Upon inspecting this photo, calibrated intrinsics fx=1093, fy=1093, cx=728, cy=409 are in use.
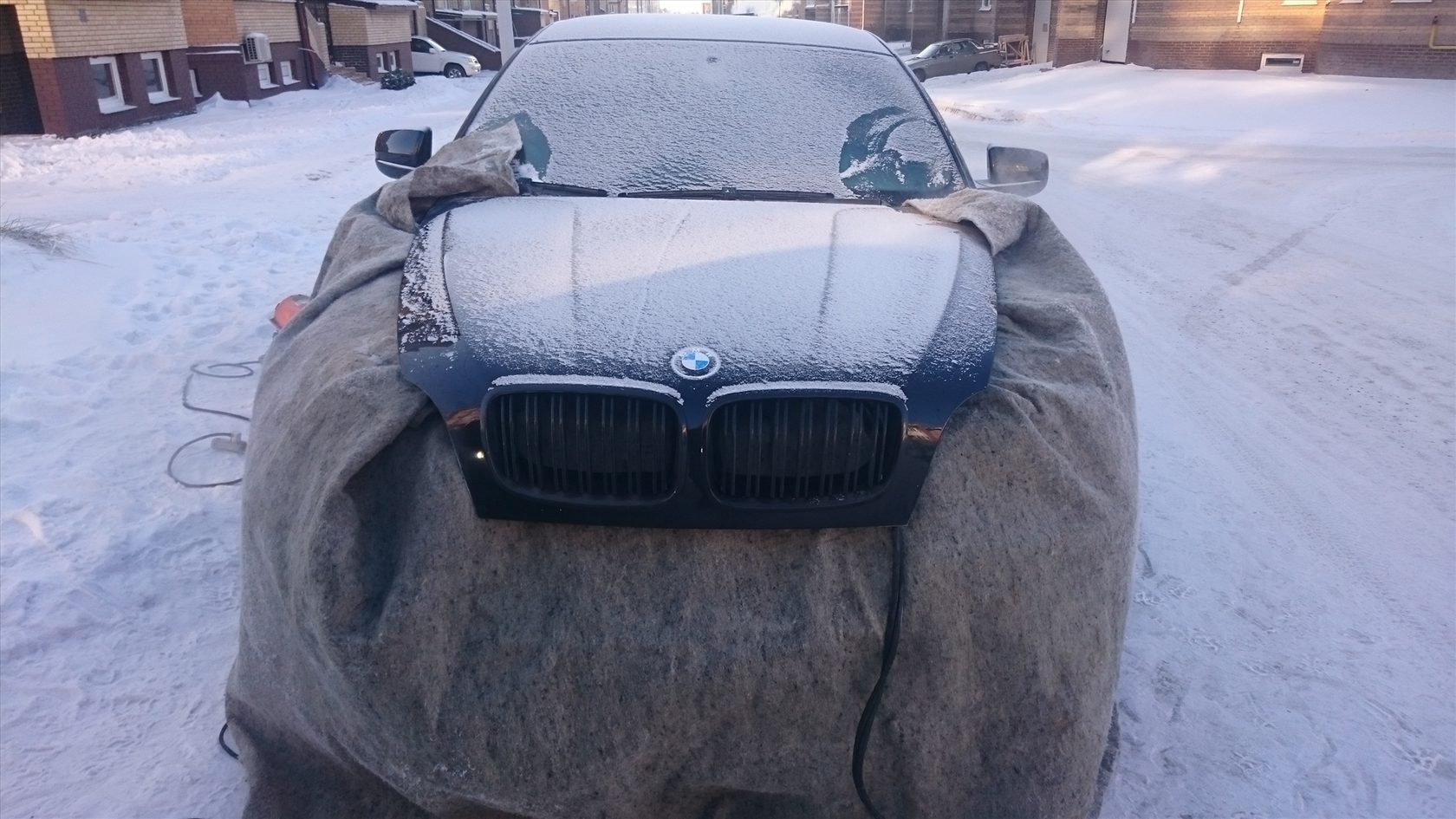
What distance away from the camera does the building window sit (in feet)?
57.0

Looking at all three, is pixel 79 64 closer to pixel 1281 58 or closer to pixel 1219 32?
pixel 1219 32

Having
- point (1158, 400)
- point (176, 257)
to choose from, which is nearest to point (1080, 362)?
point (1158, 400)

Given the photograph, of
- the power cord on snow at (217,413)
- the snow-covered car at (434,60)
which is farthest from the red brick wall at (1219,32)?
the power cord on snow at (217,413)

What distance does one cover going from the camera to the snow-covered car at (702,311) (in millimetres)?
2033

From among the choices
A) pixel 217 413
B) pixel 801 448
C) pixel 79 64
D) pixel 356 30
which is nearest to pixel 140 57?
pixel 79 64

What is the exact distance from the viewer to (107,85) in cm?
1789

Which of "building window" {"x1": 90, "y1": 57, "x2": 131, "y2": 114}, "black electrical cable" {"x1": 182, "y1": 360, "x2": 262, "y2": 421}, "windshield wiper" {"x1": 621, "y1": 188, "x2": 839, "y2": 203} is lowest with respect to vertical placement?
"black electrical cable" {"x1": 182, "y1": 360, "x2": 262, "y2": 421}

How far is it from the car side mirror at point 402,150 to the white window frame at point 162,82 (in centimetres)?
1773

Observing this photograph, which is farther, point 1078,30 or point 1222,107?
point 1078,30

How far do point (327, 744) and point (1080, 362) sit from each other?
179cm

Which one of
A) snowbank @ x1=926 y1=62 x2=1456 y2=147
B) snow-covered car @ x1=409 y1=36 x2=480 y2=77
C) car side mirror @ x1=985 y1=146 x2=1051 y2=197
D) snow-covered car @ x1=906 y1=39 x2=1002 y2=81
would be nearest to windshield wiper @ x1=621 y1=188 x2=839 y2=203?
car side mirror @ x1=985 y1=146 x2=1051 y2=197

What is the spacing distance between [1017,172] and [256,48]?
2338cm

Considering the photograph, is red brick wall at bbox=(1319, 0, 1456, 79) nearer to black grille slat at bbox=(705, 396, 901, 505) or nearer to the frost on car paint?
the frost on car paint

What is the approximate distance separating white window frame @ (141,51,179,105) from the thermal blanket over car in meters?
20.1
